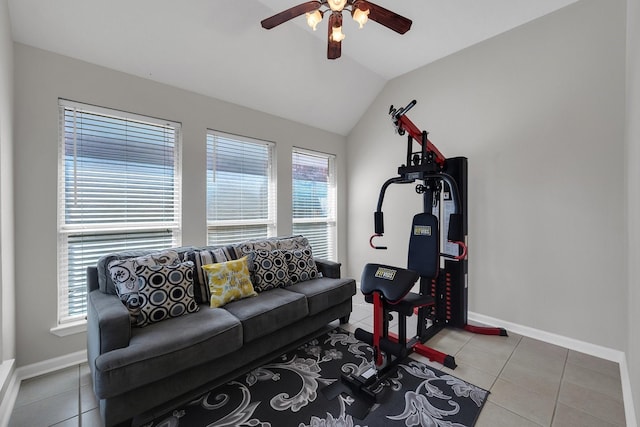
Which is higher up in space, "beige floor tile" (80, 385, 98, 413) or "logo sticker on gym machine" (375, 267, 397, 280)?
"logo sticker on gym machine" (375, 267, 397, 280)

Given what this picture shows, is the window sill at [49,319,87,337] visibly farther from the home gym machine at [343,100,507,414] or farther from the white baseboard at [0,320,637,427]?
the home gym machine at [343,100,507,414]

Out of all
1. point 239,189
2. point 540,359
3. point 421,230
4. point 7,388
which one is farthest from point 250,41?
point 540,359

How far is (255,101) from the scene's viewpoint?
337 centimetres

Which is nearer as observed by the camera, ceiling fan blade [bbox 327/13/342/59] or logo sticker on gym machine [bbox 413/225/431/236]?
ceiling fan blade [bbox 327/13/342/59]

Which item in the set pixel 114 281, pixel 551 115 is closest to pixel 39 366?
pixel 114 281

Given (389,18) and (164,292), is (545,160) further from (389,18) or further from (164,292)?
(164,292)

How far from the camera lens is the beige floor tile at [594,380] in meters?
1.96

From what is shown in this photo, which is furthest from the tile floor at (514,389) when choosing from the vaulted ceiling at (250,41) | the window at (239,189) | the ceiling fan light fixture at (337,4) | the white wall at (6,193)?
the ceiling fan light fixture at (337,4)

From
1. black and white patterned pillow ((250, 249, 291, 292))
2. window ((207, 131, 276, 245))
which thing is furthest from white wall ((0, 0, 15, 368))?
black and white patterned pillow ((250, 249, 291, 292))

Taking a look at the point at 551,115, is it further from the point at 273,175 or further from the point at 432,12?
the point at 273,175

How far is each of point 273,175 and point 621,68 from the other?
3565 mm

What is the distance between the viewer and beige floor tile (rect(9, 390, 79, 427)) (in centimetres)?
168

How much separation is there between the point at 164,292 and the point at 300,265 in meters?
1.33

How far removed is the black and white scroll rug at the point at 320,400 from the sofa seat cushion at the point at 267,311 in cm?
34
